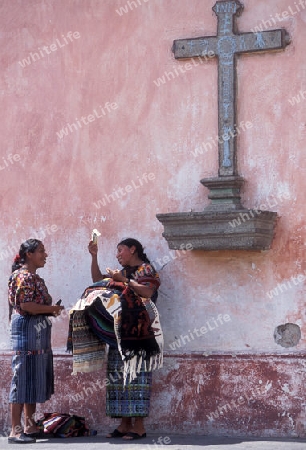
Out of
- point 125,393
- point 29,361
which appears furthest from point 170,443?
point 29,361

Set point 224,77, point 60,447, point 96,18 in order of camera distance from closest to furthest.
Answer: point 60,447 → point 224,77 → point 96,18

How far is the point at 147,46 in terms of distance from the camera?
29.0 ft

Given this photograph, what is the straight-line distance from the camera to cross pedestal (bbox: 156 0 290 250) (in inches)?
318

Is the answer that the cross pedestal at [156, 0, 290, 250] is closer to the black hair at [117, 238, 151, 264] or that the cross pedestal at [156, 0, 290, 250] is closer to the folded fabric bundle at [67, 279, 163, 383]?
the black hair at [117, 238, 151, 264]

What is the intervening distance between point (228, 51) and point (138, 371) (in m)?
2.64

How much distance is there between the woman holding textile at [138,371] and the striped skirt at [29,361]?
0.52m

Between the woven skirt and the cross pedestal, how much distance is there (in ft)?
3.43

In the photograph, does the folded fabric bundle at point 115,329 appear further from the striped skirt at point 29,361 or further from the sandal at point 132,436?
the sandal at point 132,436

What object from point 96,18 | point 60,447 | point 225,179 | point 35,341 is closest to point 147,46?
point 96,18

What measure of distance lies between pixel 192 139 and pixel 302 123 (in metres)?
0.93

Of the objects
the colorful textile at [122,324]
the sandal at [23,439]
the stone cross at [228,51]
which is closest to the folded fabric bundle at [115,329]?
the colorful textile at [122,324]

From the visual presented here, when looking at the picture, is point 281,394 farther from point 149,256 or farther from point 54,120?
point 54,120

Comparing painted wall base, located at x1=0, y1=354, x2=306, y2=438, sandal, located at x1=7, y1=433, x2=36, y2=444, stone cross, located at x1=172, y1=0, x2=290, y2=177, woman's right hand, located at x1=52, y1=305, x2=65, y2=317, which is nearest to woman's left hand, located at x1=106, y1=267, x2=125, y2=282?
woman's right hand, located at x1=52, y1=305, x2=65, y2=317

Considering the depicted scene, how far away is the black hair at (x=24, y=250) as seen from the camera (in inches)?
329
